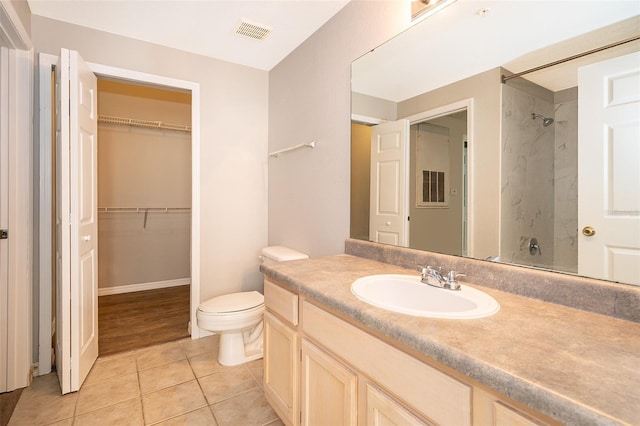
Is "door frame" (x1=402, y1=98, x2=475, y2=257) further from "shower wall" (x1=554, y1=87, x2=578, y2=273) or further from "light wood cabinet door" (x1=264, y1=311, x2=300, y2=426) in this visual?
"light wood cabinet door" (x1=264, y1=311, x2=300, y2=426)

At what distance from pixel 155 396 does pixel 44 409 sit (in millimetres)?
558

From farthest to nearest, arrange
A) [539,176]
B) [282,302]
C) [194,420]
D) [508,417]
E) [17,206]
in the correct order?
[17,206]
[194,420]
[282,302]
[539,176]
[508,417]

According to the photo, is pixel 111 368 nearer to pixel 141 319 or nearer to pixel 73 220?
pixel 141 319

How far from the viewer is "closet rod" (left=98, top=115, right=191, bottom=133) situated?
351 centimetres

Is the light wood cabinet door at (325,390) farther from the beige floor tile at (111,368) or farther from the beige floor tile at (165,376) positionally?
the beige floor tile at (111,368)

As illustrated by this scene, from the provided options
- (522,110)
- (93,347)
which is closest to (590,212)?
(522,110)

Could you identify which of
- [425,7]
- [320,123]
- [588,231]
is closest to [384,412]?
[588,231]

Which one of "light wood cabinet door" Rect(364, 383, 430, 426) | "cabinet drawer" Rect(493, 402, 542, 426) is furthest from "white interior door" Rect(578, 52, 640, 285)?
"light wood cabinet door" Rect(364, 383, 430, 426)

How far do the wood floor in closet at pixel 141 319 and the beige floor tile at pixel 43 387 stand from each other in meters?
0.31

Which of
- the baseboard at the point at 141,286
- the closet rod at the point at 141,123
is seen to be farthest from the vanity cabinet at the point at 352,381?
the closet rod at the point at 141,123

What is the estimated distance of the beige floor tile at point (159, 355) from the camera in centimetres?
215

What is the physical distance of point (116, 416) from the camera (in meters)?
1.62

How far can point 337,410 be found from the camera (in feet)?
3.57

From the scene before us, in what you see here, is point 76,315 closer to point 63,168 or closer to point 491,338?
point 63,168
